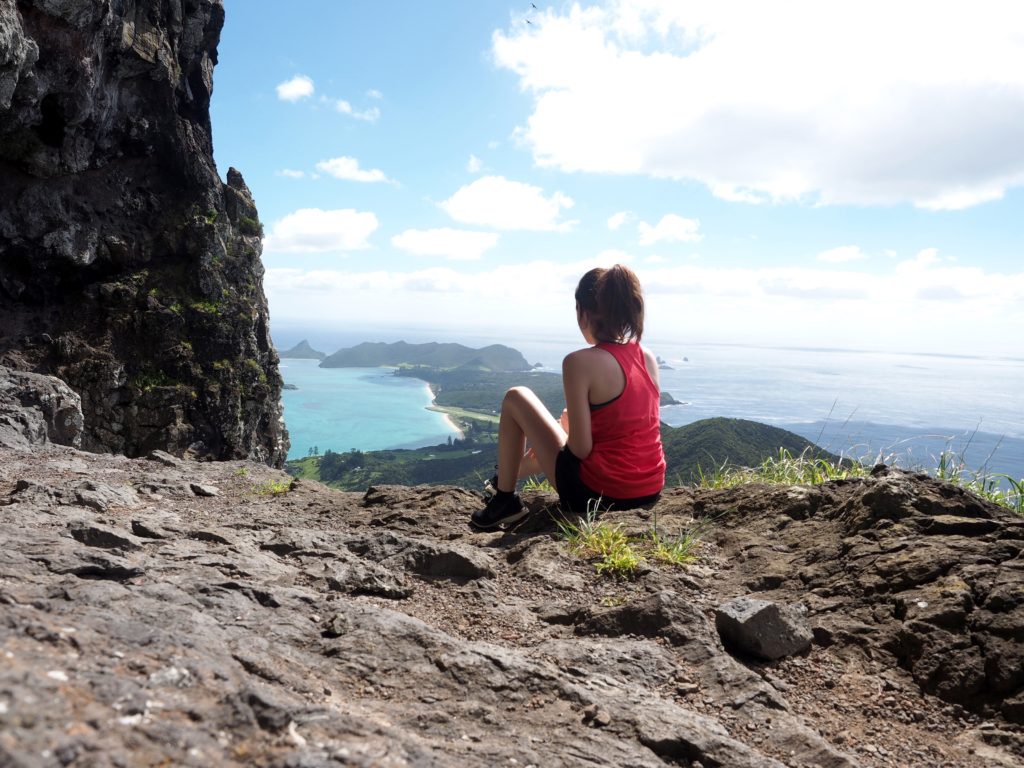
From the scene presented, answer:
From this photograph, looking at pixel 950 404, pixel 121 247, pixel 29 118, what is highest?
pixel 29 118

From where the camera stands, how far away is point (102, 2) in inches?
637

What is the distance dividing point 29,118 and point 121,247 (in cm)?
524

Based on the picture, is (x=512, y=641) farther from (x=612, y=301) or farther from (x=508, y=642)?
(x=612, y=301)

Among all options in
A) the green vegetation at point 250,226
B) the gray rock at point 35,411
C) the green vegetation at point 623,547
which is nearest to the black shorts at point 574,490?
the green vegetation at point 623,547

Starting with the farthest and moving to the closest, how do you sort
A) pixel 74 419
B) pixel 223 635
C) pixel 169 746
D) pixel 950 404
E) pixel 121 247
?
pixel 950 404 → pixel 121 247 → pixel 74 419 → pixel 223 635 → pixel 169 746

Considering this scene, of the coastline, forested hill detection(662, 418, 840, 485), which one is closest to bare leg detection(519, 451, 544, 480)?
forested hill detection(662, 418, 840, 485)

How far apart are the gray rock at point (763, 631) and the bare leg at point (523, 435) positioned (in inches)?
89.3

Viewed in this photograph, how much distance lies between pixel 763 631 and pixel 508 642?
1.37 metres

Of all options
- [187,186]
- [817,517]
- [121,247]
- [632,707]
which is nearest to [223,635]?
[632,707]

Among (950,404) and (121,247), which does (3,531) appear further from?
(950,404)

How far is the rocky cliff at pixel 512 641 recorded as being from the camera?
176 cm

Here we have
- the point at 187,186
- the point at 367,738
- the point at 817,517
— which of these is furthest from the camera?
the point at 187,186

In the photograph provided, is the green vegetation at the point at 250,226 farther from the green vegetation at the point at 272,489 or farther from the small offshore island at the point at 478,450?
the green vegetation at the point at 272,489

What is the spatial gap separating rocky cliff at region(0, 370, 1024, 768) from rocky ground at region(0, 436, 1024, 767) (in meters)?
0.01
